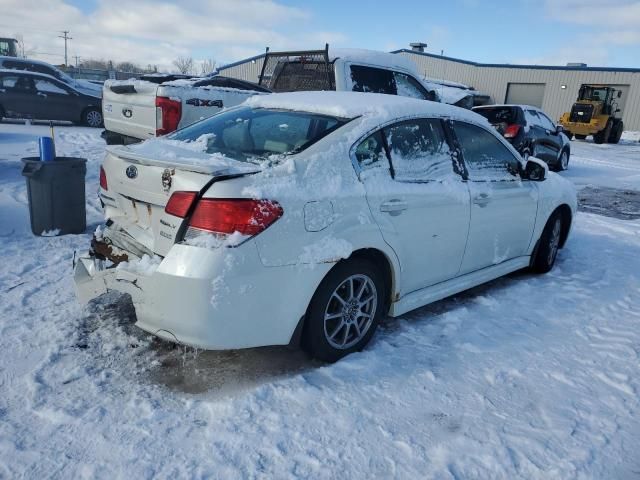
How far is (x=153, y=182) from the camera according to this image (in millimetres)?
2721

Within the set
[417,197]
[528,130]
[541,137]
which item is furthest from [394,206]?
[541,137]

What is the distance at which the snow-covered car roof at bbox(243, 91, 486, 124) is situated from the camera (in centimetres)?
320

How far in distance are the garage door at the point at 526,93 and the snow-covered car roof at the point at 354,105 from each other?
33099 mm

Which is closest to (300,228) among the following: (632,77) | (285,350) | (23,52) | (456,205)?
(285,350)

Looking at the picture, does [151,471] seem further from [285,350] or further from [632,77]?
[632,77]

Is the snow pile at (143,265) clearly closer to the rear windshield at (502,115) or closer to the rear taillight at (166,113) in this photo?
the rear taillight at (166,113)

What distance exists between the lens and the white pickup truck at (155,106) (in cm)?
664

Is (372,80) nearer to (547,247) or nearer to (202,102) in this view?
(202,102)

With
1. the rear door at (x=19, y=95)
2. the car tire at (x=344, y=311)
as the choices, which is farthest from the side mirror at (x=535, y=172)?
the rear door at (x=19, y=95)

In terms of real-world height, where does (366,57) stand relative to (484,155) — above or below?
above

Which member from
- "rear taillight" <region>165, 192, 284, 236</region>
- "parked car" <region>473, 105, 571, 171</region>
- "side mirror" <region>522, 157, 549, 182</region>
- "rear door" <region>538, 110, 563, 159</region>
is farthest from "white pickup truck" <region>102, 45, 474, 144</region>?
"rear door" <region>538, 110, 563, 159</region>

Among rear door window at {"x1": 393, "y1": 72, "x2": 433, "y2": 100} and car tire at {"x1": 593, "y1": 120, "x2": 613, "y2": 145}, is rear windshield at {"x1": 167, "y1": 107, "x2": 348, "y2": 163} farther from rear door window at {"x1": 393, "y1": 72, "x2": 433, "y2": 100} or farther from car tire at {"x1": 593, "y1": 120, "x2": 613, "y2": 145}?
car tire at {"x1": 593, "y1": 120, "x2": 613, "y2": 145}

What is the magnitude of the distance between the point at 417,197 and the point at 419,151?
37 cm

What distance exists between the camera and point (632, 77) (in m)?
30.4
